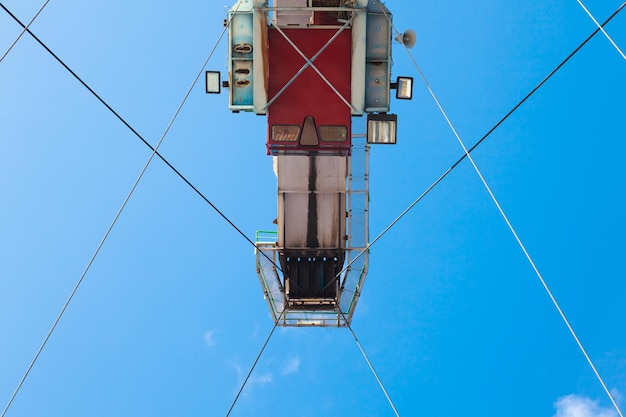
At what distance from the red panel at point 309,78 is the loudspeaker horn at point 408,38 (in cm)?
121

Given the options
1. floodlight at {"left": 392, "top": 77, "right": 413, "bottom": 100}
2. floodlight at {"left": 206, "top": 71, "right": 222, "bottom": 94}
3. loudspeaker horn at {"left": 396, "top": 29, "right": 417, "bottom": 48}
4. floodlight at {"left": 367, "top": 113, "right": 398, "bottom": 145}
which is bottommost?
floodlight at {"left": 206, "top": 71, "right": 222, "bottom": 94}

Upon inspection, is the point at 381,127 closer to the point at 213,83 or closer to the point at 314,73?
the point at 314,73

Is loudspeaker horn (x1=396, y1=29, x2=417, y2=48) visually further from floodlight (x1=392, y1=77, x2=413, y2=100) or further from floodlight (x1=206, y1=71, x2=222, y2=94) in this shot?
floodlight (x1=206, y1=71, x2=222, y2=94)

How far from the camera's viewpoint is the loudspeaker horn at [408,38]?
18275mm

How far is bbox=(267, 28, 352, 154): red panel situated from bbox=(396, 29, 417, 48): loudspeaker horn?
1.21m

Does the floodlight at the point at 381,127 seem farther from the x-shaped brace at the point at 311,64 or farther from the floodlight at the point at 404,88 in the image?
the x-shaped brace at the point at 311,64

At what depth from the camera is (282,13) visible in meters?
19.3

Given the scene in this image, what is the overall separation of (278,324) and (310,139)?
6.17 metres

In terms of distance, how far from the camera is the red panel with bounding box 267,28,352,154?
1778 centimetres

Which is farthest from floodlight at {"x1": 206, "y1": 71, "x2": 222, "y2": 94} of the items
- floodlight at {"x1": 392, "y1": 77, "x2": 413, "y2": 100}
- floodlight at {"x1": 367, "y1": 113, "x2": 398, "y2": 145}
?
floodlight at {"x1": 392, "y1": 77, "x2": 413, "y2": 100}

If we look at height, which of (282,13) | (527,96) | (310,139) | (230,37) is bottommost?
(527,96)

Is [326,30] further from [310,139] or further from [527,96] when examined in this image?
[527,96]

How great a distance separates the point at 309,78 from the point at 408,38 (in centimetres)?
241

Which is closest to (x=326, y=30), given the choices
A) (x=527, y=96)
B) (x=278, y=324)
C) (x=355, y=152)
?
(x=355, y=152)
